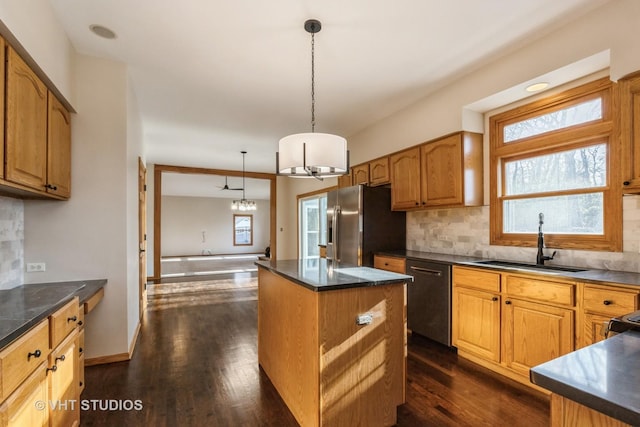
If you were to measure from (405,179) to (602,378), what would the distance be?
3.39 metres

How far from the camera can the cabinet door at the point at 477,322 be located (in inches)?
105

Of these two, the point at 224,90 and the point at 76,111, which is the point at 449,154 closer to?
the point at 224,90

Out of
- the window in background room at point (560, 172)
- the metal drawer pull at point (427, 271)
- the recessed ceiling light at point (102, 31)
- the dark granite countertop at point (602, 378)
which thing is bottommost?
the metal drawer pull at point (427, 271)

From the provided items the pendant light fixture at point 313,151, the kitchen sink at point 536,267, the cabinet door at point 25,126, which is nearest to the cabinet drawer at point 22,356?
the cabinet door at point 25,126

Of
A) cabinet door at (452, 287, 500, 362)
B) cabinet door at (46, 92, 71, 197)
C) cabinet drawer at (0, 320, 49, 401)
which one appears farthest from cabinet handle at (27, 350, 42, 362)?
cabinet door at (452, 287, 500, 362)

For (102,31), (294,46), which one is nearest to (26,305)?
(102,31)

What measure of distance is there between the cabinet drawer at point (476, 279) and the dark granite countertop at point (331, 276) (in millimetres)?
969

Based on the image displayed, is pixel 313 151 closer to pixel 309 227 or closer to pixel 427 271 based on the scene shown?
pixel 427 271

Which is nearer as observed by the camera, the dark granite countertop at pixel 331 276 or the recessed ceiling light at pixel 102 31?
the dark granite countertop at pixel 331 276

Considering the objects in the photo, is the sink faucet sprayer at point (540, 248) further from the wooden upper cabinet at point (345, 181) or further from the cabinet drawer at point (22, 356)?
the cabinet drawer at point (22, 356)

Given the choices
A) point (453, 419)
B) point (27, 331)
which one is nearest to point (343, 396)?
point (453, 419)

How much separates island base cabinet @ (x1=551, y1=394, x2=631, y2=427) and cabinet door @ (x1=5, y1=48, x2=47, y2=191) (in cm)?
259

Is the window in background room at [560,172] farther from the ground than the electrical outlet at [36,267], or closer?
farther from the ground

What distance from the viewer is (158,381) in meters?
2.60
